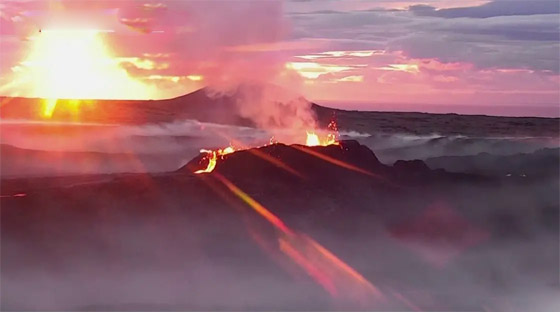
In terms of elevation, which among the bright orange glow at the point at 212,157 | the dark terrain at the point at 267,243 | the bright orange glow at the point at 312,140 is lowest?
the dark terrain at the point at 267,243

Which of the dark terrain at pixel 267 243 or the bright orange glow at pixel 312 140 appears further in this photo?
the bright orange glow at pixel 312 140

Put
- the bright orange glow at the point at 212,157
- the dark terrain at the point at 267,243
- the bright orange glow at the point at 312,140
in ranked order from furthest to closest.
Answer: the bright orange glow at the point at 312,140
the bright orange glow at the point at 212,157
the dark terrain at the point at 267,243

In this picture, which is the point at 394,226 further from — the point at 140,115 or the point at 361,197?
the point at 140,115

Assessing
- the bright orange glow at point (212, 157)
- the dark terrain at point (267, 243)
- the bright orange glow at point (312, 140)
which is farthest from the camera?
the bright orange glow at point (312, 140)

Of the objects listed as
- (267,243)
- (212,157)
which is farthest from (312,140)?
(267,243)

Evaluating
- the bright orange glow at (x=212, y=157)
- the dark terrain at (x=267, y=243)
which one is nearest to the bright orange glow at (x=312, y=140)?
the dark terrain at (x=267, y=243)

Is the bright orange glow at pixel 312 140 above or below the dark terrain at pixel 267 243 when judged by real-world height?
above

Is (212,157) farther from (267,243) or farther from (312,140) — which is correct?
(312,140)

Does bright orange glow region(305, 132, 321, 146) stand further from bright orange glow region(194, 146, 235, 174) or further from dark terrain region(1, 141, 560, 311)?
bright orange glow region(194, 146, 235, 174)

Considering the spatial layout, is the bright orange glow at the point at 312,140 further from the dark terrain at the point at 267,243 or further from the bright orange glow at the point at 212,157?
the bright orange glow at the point at 212,157

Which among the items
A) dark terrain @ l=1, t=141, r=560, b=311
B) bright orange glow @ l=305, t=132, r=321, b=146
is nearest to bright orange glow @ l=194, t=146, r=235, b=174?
dark terrain @ l=1, t=141, r=560, b=311

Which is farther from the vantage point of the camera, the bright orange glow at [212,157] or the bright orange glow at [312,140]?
the bright orange glow at [312,140]
